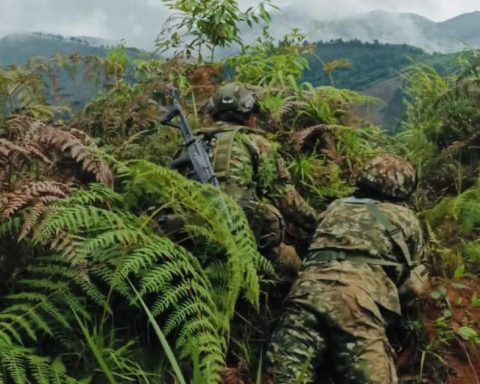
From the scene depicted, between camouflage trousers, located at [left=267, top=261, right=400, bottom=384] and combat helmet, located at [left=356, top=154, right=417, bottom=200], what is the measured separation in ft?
2.03

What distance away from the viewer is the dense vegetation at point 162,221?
321 cm

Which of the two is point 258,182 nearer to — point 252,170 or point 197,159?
point 252,170

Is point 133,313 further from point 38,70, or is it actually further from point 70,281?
point 38,70

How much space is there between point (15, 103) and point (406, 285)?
2.67 meters

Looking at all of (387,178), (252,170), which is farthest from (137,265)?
(387,178)

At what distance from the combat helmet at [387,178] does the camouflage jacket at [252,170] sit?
599 millimetres

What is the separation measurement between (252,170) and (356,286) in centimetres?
115

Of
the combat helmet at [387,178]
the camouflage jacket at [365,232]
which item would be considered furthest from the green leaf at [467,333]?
the combat helmet at [387,178]

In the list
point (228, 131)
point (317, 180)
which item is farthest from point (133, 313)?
point (317, 180)

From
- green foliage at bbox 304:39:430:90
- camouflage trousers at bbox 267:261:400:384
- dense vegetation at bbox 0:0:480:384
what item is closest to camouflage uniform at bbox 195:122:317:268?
dense vegetation at bbox 0:0:480:384

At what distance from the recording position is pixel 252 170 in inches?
186

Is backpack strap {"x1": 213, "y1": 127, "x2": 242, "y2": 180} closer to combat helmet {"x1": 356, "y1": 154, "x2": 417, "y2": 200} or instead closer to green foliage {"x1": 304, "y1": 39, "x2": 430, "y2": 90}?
combat helmet {"x1": 356, "y1": 154, "x2": 417, "y2": 200}

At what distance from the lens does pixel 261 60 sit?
293 inches

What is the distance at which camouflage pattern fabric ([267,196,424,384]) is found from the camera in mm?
3830
